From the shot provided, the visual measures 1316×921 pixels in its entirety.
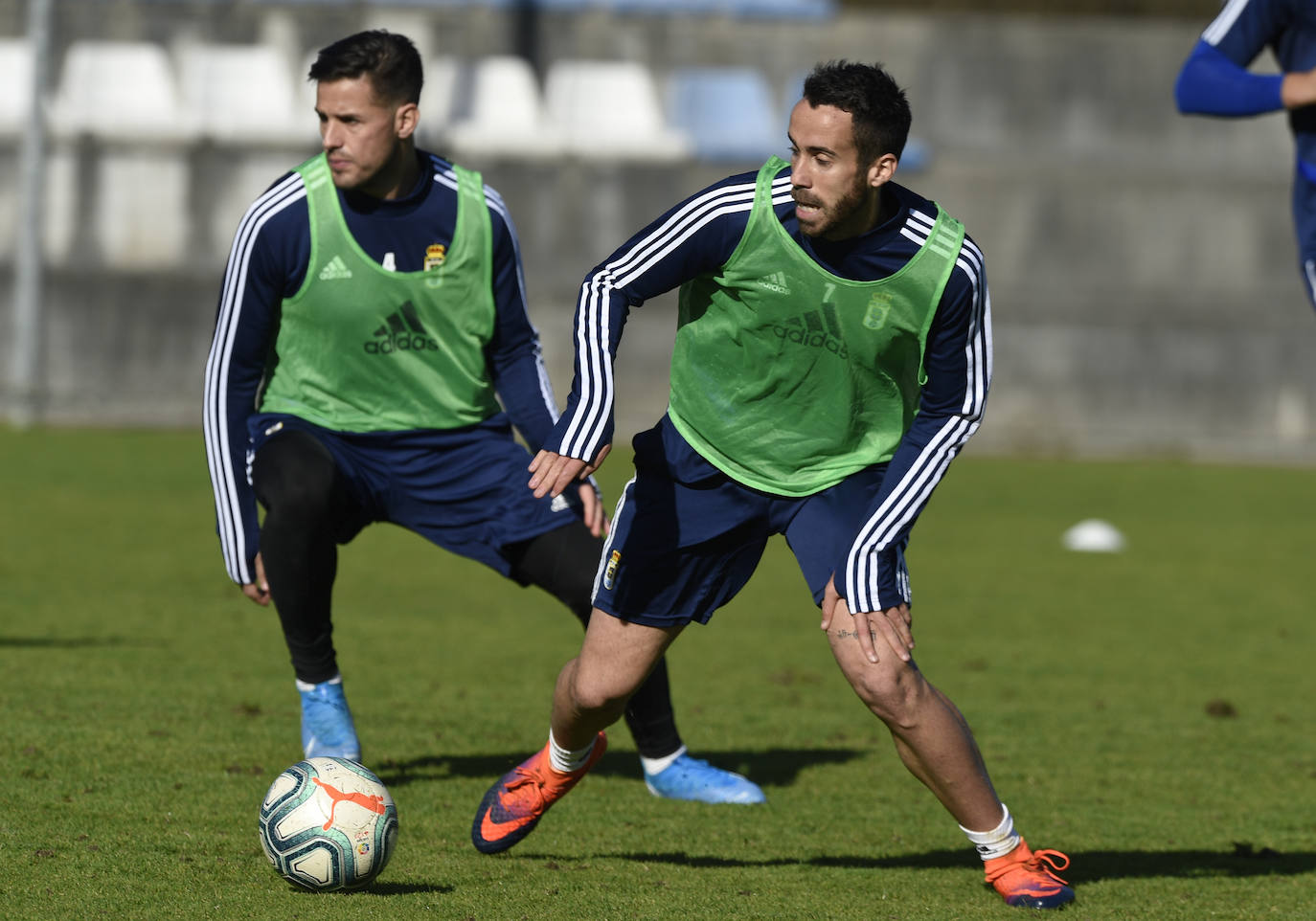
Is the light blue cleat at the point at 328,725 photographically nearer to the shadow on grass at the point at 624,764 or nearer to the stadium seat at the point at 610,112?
the shadow on grass at the point at 624,764

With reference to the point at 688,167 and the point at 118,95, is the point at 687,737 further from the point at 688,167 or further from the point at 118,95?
the point at 118,95

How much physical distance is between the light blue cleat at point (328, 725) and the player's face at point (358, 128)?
152cm

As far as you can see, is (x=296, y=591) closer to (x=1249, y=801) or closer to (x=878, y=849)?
(x=878, y=849)

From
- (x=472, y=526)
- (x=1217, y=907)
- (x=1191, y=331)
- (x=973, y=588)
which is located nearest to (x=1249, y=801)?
(x=1217, y=907)

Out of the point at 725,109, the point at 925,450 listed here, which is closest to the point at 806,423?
the point at 925,450

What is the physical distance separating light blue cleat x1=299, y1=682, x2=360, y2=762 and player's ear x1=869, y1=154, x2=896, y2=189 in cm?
234

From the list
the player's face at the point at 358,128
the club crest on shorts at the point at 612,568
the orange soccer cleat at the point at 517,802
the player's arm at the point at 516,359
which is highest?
the player's face at the point at 358,128

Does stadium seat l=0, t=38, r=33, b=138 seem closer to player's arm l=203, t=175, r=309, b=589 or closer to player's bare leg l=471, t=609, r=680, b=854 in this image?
player's arm l=203, t=175, r=309, b=589

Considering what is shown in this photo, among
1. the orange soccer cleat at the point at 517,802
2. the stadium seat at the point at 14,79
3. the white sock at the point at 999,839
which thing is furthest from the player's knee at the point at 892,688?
the stadium seat at the point at 14,79

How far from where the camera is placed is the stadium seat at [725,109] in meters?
22.1

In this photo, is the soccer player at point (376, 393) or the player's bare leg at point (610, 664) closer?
the player's bare leg at point (610, 664)

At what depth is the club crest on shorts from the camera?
15.3 ft

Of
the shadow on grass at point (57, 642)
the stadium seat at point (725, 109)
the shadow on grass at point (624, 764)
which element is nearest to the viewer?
the shadow on grass at point (624, 764)

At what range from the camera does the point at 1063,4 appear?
22188 millimetres
